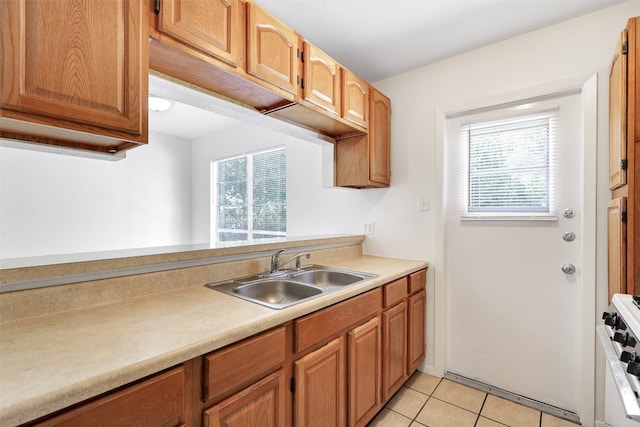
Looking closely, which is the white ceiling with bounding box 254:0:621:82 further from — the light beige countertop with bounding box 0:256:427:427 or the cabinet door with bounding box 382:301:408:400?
the cabinet door with bounding box 382:301:408:400

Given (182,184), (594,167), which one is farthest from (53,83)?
(182,184)

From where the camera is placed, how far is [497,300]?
6.97ft

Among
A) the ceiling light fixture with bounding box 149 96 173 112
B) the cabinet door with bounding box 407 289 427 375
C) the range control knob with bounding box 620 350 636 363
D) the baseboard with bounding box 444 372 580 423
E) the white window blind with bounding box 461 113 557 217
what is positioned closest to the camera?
the range control knob with bounding box 620 350 636 363

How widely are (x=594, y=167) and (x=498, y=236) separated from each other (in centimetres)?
67

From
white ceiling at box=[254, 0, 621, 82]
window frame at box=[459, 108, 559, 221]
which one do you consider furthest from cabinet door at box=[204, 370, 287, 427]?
white ceiling at box=[254, 0, 621, 82]

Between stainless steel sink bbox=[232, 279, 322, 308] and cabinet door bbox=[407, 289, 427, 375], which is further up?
stainless steel sink bbox=[232, 279, 322, 308]

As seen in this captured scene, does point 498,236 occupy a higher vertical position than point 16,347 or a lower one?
higher

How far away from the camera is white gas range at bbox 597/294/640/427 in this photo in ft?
2.71

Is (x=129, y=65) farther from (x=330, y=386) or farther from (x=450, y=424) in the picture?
(x=450, y=424)

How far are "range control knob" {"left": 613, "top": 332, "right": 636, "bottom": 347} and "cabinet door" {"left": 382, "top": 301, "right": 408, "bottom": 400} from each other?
1.02m

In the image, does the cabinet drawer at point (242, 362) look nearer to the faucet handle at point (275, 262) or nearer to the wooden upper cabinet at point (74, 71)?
the faucet handle at point (275, 262)

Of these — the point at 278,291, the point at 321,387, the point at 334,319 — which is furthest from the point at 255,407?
the point at 278,291

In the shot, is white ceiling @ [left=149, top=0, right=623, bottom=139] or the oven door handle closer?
the oven door handle

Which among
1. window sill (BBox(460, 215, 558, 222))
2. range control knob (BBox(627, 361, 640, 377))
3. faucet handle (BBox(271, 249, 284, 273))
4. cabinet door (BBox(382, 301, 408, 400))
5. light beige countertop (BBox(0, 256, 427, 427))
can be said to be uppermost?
window sill (BBox(460, 215, 558, 222))
